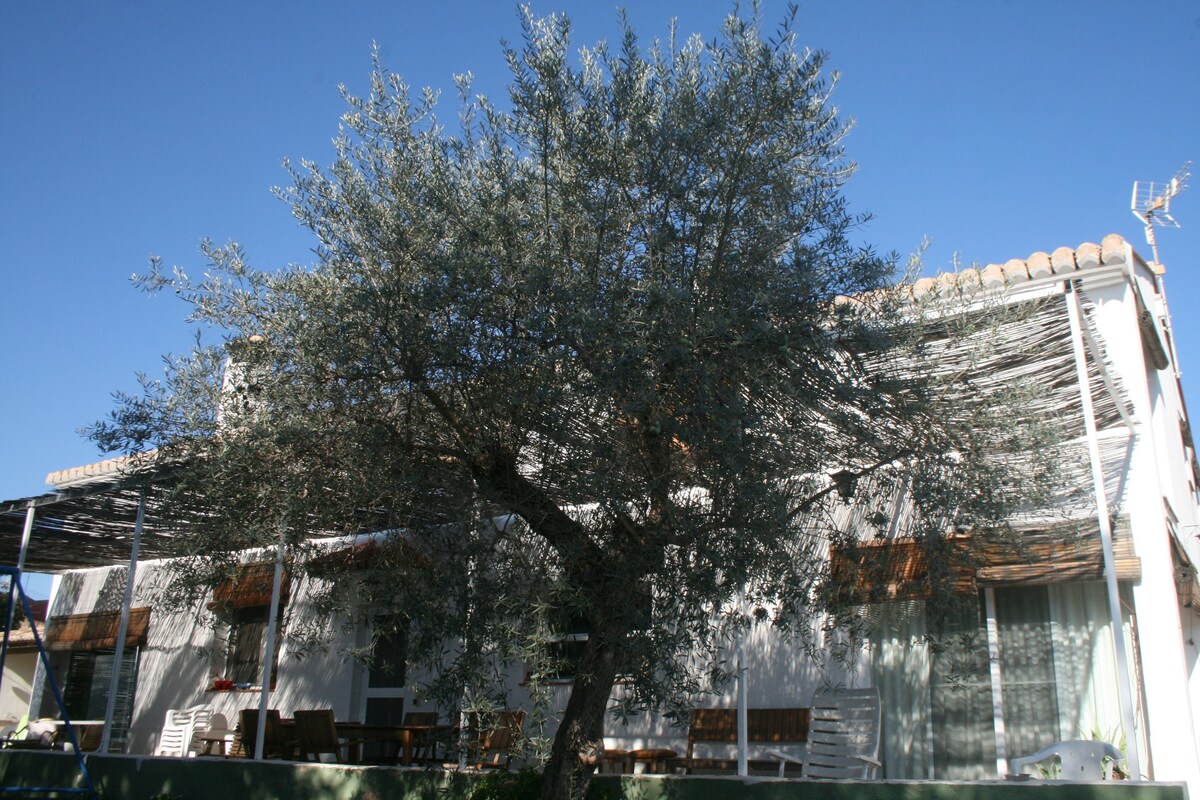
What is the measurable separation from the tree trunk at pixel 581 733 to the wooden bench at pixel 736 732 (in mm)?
2533

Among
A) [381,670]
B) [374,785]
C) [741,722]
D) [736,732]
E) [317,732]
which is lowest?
[374,785]

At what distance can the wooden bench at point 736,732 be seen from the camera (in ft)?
28.3

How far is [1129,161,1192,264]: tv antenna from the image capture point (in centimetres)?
1247

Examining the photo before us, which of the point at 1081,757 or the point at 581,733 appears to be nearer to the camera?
the point at 581,733

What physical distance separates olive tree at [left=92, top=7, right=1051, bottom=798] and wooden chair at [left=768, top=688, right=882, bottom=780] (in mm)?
1940

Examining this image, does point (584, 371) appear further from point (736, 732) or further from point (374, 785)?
point (736, 732)

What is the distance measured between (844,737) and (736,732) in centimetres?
132

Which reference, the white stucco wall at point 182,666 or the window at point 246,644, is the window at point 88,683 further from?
the window at point 246,644

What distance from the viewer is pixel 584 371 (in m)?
5.57

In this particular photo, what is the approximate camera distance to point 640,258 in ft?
19.5

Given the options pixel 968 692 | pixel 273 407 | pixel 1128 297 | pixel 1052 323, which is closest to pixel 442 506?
pixel 273 407

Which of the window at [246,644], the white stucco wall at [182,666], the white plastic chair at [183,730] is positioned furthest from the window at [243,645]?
the white plastic chair at [183,730]

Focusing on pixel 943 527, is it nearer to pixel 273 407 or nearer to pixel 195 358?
pixel 273 407

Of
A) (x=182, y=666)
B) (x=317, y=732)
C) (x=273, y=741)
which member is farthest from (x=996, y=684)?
(x=182, y=666)
